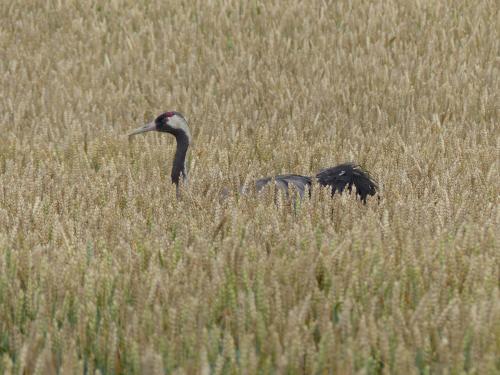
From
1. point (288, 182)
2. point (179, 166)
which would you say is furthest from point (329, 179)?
point (179, 166)

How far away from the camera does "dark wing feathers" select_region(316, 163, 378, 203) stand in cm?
657

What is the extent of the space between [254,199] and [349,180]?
Result: 47.0 inches

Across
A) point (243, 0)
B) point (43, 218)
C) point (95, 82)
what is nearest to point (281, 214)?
point (43, 218)

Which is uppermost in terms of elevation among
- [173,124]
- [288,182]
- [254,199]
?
[173,124]

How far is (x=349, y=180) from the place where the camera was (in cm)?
657

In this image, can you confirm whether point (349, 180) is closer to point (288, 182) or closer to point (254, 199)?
point (288, 182)

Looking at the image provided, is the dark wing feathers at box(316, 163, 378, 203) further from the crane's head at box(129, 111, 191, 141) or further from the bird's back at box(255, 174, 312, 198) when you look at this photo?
the crane's head at box(129, 111, 191, 141)

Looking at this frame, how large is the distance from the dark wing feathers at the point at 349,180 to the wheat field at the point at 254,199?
0.17 metres

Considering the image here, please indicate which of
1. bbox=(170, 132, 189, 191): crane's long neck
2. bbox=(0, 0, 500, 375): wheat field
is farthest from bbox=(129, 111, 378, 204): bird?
bbox=(0, 0, 500, 375): wheat field

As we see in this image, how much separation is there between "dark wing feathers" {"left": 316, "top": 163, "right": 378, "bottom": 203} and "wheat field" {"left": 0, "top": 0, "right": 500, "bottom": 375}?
171 millimetres

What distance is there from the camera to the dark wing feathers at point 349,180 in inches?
259

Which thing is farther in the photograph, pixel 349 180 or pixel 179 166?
pixel 179 166

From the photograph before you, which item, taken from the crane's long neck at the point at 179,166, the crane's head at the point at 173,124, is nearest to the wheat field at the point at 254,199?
the crane's long neck at the point at 179,166

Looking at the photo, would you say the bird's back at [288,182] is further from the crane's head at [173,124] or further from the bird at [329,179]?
the crane's head at [173,124]
